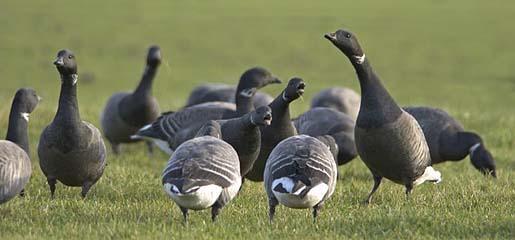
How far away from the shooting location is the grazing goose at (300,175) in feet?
27.5

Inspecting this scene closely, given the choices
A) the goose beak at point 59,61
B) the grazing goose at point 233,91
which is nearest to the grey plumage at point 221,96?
the grazing goose at point 233,91

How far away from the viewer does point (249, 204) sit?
10.4 meters

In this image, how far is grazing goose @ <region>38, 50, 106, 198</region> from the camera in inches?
406

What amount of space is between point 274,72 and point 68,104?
2735cm

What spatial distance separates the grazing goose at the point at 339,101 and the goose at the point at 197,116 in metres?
4.91

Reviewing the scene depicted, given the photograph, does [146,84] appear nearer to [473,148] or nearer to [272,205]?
[473,148]

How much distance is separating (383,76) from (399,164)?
2814cm

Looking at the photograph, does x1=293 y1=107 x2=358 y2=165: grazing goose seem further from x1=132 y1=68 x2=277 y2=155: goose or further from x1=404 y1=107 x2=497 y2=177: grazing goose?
x1=132 y1=68 x2=277 y2=155: goose

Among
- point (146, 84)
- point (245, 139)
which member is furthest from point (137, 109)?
point (245, 139)

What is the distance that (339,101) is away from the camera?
1928 cm

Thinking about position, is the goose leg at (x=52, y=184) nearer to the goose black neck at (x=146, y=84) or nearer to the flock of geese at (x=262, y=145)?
the flock of geese at (x=262, y=145)

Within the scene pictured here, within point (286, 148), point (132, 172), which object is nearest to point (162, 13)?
point (132, 172)

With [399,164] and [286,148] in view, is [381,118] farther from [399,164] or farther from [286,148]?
[286,148]

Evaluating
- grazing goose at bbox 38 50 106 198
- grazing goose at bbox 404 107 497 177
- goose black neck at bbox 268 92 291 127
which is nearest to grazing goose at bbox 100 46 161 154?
grazing goose at bbox 404 107 497 177
